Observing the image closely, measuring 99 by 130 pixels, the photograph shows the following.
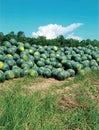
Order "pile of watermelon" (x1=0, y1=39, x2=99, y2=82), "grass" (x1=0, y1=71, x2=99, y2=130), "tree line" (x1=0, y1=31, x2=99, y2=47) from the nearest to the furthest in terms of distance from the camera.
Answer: "grass" (x1=0, y1=71, x2=99, y2=130)
"pile of watermelon" (x1=0, y1=39, x2=99, y2=82)
"tree line" (x1=0, y1=31, x2=99, y2=47)

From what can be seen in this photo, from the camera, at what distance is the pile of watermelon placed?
7.70 m

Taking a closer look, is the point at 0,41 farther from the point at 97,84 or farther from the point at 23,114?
the point at 23,114

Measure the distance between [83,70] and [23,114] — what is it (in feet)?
13.8

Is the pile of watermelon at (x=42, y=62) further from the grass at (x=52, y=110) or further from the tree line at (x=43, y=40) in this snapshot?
the tree line at (x=43, y=40)

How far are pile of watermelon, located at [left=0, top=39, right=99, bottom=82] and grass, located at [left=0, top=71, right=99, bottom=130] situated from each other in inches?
49.0

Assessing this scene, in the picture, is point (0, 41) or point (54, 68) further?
point (0, 41)

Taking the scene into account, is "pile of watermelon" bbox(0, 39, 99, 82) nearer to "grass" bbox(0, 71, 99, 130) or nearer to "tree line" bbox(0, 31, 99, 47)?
"grass" bbox(0, 71, 99, 130)

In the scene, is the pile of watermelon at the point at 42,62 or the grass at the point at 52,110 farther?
the pile of watermelon at the point at 42,62

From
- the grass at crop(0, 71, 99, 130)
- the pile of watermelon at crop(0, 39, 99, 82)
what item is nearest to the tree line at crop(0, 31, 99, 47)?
the pile of watermelon at crop(0, 39, 99, 82)

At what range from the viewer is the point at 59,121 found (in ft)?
15.7

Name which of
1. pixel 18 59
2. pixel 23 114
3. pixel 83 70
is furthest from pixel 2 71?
pixel 23 114

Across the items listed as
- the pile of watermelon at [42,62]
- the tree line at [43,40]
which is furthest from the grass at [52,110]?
the tree line at [43,40]

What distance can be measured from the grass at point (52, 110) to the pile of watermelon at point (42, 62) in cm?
124

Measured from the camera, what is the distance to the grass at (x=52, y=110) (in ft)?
13.9
